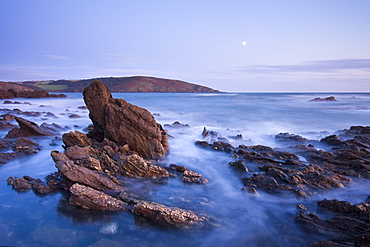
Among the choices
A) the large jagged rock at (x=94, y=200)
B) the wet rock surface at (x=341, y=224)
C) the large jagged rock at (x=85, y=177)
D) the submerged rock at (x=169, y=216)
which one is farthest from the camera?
the large jagged rock at (x=85, y=177)

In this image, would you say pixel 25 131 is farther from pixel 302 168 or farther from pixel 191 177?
pixel 302 168

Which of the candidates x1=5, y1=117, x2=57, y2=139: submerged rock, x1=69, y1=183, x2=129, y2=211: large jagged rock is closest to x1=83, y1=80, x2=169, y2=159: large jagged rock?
x1=69, y1=183, x2=129, y2=211: large jagged rock

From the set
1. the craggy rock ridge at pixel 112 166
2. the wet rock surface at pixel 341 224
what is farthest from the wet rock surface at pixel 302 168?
the craggy rock ridge at pixel 112 166

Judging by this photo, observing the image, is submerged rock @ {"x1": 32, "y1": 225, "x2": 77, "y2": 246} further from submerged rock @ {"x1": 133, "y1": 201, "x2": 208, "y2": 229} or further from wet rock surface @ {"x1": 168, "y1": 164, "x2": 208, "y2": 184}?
wet rock surface @ {"x1": 168, "y1": 164, "x2": 208, "y2": 184}

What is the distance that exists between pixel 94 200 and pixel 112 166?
249 cm

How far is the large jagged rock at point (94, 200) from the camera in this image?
680 cm

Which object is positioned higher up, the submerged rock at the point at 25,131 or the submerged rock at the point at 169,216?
the submerged rock at the point at 25,131

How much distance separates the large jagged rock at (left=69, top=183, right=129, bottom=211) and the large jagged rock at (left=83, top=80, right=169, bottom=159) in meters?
4.62

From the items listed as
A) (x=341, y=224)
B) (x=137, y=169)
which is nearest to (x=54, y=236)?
(x=137, y=169)

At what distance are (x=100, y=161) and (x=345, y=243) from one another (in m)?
8.33

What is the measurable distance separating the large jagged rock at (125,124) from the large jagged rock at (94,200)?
4.62 metres

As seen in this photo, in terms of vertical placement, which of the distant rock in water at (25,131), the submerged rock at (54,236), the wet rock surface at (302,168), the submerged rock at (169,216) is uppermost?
the distant rock in water at (25,131)

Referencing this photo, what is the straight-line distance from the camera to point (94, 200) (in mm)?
6832

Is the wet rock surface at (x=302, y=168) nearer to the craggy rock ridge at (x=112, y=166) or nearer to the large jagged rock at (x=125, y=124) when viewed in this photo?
the craggy rock ridge at (x=112, y=166)
